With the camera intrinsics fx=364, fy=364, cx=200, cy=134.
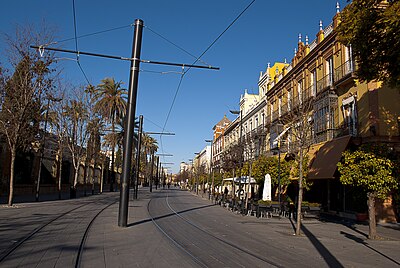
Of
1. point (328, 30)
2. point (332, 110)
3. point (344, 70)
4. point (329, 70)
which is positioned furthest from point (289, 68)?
point (344, 70)

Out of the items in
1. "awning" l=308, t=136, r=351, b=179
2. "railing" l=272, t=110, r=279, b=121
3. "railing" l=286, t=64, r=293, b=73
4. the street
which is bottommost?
the street

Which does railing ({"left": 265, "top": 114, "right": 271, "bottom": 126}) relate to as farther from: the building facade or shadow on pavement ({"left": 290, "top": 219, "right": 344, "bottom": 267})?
shadow on pavement ({"left": 290, "top": 219, "right": 344, "bottom": 267})

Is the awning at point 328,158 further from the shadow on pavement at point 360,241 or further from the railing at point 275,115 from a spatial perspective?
the railing at point 275,115

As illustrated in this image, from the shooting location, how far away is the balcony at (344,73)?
875 inches

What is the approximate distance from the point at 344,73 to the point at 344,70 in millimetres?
191

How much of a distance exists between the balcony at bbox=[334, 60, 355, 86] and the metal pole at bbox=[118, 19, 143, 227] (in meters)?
13.9

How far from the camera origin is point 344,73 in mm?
23203

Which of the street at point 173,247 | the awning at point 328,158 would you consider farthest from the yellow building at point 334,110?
the street at point 173,247

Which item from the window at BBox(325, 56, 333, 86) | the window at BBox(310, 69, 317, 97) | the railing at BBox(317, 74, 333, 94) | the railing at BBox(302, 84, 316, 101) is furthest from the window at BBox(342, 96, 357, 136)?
the railing at BBox(302, 84, 316, 101)

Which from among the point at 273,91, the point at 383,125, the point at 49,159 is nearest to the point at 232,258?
the point at 383,125

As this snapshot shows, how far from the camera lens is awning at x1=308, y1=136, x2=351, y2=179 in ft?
67.5

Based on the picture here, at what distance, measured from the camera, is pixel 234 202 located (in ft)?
90.1

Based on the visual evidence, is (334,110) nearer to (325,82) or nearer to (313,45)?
(325,82)

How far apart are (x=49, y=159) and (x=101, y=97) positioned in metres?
11.4
